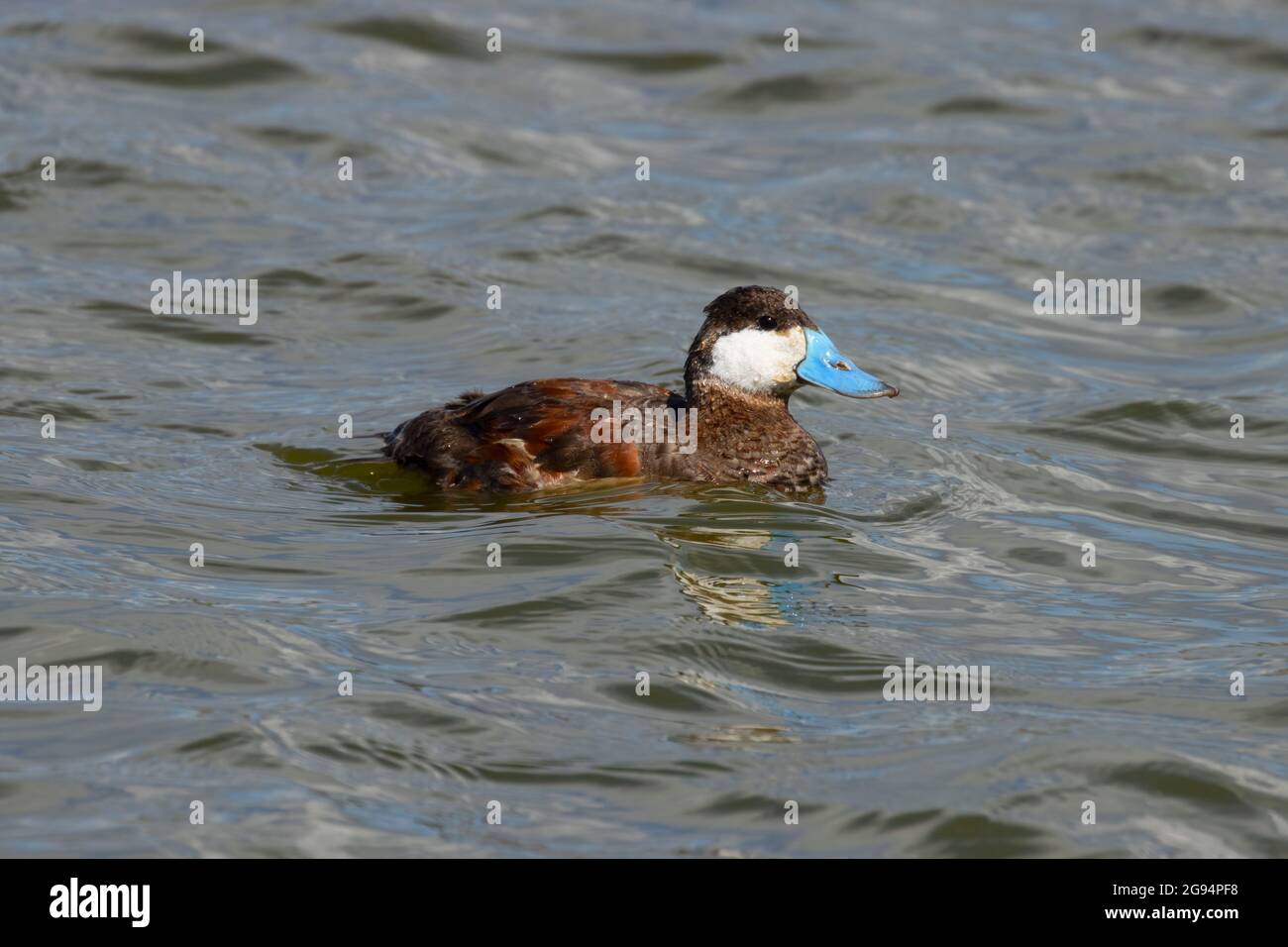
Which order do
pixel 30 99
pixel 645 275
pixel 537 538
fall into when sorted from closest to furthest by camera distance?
pixel 537 538
pixel 645 275
pixel 30 99

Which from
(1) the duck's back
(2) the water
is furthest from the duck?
(2) the water

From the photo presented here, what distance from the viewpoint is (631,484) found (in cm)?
889

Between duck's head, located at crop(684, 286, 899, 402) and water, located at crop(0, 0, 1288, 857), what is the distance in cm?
63

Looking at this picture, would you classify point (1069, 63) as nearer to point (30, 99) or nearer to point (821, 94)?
point (821, 94)

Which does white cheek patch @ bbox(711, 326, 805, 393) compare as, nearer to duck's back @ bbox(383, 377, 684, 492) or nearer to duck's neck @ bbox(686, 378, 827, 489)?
duck's neck @ bbox(686, 378, 827, 489)

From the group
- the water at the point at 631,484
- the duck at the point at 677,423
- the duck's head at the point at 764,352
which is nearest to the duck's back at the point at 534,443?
the duck at the point at 677,423

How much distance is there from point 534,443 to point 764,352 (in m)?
1.28

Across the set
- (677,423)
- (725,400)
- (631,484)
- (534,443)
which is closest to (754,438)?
(725,400)

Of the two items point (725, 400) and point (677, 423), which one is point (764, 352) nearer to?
point (725, 400)

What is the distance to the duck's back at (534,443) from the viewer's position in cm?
883

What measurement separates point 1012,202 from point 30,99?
876 cm

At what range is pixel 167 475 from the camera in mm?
9375
